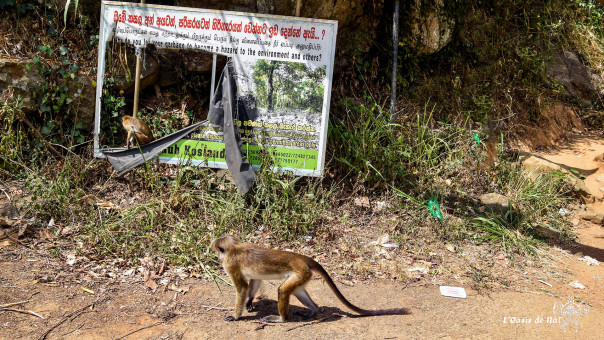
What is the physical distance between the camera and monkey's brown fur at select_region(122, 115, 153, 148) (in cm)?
645

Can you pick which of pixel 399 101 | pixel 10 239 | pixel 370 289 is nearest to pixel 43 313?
pixel 10 239

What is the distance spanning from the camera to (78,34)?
7.33 metres

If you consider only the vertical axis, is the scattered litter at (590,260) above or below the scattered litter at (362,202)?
below

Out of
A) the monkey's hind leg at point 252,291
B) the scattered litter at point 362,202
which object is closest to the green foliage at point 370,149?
the scattered litter at point 362,202

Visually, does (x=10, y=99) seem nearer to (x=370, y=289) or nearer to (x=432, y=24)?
(x=370, y=289)

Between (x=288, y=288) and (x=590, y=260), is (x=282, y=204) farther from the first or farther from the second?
(x=590, y=260)

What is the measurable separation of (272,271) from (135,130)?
316 centimetres

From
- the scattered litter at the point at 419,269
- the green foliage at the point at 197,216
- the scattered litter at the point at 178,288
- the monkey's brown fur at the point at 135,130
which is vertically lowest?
the scattered litter at the point at 178,288

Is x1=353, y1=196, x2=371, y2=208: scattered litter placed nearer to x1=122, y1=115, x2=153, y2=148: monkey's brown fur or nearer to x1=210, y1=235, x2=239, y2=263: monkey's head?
x1=210, y1=235, x2=239, y2=263: monkey's head

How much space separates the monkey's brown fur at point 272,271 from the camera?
4.36 m

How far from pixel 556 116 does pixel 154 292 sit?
856 centimetres

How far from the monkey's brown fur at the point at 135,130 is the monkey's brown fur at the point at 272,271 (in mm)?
2604

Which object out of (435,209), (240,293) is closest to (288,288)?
(240,293)

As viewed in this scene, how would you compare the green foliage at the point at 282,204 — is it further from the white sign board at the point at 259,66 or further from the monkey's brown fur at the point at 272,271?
the monkey's brown fur at the point at 272,271
